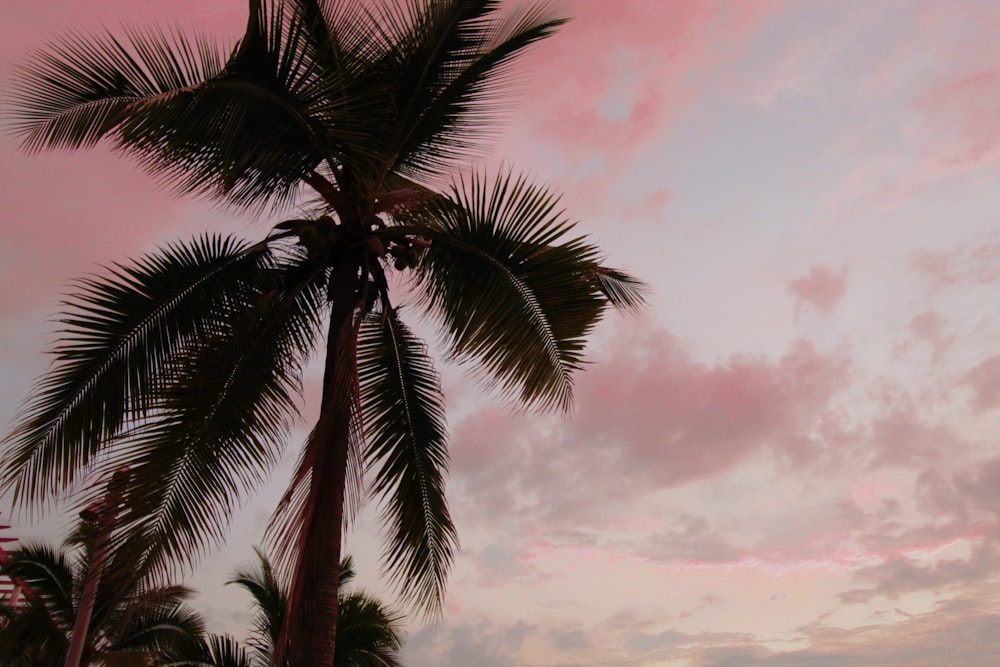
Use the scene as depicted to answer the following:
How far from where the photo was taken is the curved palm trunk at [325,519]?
6648 mm

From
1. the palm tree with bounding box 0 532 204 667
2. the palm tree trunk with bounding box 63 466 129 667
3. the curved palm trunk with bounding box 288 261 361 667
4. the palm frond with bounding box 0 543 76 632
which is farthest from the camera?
the palm frond with bounding box 0 543 76 632

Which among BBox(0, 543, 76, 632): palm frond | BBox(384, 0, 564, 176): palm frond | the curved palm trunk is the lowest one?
the curved palm trunk

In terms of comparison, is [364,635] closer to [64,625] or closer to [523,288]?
[64,625]

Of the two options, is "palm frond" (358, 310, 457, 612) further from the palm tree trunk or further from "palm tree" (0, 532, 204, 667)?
"palm tree" (0, 532, 204, 667)

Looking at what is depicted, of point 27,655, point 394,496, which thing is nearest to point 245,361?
point 394,496

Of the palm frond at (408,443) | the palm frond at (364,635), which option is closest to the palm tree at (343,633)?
the palm frond at (364,635)

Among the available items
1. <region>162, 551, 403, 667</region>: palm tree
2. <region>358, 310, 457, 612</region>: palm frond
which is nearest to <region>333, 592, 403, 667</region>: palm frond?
<region>162, 551, 403, 667</region>: palm tree

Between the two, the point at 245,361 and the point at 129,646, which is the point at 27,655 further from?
the point at 245,361

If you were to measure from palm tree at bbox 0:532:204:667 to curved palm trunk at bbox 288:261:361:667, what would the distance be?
12.7m

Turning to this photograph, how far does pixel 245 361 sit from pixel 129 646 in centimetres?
1501

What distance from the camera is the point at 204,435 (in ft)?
25.7

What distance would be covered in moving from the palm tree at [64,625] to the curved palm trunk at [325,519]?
41.6 ft

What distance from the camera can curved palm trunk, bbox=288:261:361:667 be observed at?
6.65m

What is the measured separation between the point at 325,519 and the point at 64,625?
16966 mm
